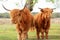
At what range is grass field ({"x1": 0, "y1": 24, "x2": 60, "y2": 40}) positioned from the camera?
312 centimetres

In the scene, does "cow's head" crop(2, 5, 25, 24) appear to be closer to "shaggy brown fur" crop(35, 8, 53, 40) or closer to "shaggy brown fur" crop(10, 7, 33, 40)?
"shaggy brown fur" crop(10, 7, 33, 40)

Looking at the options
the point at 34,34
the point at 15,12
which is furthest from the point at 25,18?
the point at 34,34

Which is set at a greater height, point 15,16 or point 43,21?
point 15,16

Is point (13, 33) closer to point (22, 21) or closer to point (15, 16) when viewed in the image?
point (22, 21)

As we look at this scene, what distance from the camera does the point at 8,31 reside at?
126 inches

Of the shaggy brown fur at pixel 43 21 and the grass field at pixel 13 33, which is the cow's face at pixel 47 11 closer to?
the shaggy brown fur at pixel 43 21

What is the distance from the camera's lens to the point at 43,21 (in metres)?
2.81

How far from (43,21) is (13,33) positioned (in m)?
0.57

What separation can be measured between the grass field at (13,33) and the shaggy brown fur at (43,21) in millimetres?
199

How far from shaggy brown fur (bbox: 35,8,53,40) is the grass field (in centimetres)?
20

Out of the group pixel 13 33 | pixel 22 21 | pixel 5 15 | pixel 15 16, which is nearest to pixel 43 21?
pixel 22 21

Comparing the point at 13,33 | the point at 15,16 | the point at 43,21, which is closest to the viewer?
the point at 15,16

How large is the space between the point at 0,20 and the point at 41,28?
719 millimetres

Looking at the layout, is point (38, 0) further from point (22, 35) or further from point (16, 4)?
point (22, 35)
